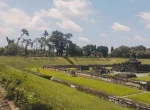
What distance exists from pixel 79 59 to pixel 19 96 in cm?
5116

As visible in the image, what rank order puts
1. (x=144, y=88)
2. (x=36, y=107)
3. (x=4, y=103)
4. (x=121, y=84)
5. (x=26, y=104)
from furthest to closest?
1. (x=121, y=84)
2. (x=144, y=88)
3. (x=4, y=103)
4. (x=26, y=104)
5. (x=36, y=107)

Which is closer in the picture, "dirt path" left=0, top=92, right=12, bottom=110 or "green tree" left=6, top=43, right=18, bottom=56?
"dirt path" left=0, top=92, right=12, bottom=110

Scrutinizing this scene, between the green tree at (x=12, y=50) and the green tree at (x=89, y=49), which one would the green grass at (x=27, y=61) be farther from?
the green tree at (x=89, y=49)

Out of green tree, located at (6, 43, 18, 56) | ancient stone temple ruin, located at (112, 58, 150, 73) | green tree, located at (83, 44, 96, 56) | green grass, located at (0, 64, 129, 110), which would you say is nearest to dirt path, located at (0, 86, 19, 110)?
green grass, located at (0, 64, 129, 110)

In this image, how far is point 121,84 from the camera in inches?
961

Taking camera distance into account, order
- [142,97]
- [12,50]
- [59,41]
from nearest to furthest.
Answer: [142,97], [12,50], [59,41]

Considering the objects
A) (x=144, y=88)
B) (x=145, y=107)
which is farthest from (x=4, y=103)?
(x=144, y=88)

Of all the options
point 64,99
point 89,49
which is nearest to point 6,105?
point 64,99

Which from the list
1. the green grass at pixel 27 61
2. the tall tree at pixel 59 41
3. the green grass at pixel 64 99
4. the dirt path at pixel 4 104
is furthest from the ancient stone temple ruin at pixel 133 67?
the tall tree at pixel 59 41

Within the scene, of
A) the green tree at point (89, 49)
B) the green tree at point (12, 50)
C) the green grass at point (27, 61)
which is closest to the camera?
the green grass at point (27, 61)

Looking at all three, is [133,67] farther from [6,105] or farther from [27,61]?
[6,105]

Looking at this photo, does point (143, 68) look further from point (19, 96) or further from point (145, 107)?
point (19, 96)

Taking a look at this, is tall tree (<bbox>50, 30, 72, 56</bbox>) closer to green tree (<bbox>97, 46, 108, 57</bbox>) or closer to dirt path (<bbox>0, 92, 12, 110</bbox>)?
green tree (<bbox>97, 46, 108, 57</bbox>)

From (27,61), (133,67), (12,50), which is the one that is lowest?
(133,67)
